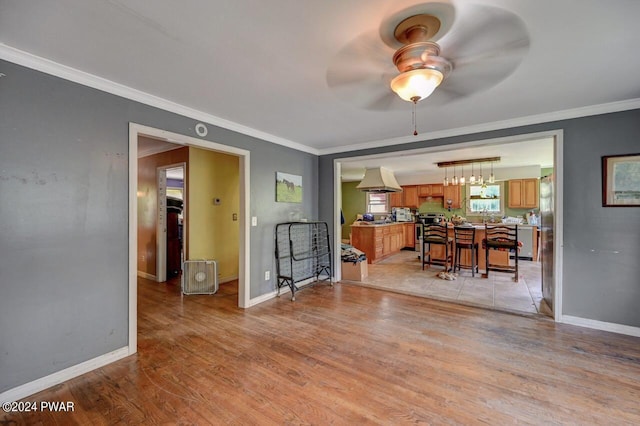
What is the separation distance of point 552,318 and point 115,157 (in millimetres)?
4865

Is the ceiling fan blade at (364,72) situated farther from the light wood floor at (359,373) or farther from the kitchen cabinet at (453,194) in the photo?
the kitchen cabinet at (453,194)

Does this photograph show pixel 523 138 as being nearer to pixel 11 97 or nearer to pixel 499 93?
pixel 499 93

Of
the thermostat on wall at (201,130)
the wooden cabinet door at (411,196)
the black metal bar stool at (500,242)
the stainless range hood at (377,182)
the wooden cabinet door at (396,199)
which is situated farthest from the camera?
→ the wooden cabinet door at (396,199)

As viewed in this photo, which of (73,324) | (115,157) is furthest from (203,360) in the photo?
(115,157)

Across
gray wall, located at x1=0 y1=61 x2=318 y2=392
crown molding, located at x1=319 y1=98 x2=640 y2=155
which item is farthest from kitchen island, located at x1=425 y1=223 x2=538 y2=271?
gray wall, located at x1=0 y1=61 x2=318 y2=392

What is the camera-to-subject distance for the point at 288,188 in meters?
4.18

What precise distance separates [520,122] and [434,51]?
7.36 feet

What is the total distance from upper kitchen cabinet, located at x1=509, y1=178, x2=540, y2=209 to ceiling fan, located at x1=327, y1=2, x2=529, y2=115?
599 cm

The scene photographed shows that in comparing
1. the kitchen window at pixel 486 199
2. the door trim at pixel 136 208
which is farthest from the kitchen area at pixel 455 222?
the door trim at pixel 136 208

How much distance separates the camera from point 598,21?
5.00 ft

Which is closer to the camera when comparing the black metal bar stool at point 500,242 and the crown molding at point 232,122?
the crown molding at point 232,122

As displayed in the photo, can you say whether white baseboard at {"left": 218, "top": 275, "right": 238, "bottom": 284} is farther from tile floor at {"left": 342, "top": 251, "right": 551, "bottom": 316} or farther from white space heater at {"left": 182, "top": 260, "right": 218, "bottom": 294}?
tile floor at {"left": 342, "top": 251, "right": 551, "bottom": 316}

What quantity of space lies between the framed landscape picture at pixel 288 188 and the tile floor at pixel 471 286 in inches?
73.0

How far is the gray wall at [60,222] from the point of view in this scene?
179 centimetres
